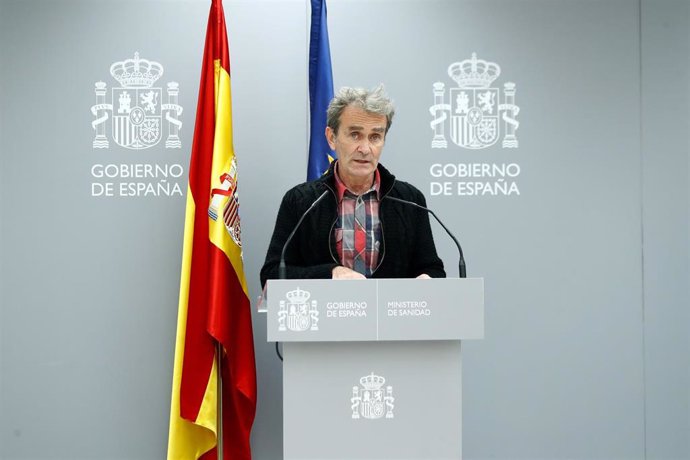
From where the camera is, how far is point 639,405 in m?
3.18

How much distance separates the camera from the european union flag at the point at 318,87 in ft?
9.65

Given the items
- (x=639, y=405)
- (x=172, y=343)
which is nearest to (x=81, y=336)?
(x=172, y=343)

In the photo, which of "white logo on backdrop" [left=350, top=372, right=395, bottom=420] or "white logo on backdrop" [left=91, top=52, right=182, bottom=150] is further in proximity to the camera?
"white logo on backdrop" [left=91, top=52, right=182, bottom=150]

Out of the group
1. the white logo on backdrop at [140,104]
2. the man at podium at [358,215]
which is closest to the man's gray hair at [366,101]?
the man at podium at [358,215]

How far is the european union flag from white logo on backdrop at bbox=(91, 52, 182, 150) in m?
0.62

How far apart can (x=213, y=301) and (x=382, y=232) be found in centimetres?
80

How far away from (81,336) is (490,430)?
6.04 ft

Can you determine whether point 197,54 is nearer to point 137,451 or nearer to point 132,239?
point 132,239

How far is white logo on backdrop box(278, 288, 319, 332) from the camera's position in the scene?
1.70 m

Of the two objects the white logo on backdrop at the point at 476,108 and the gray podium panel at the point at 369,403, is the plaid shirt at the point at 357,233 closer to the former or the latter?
the gray podium panel at the point at 369,403

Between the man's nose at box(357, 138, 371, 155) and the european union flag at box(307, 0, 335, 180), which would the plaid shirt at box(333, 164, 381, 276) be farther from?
the european union flag at box(307, 0, 335, 180)

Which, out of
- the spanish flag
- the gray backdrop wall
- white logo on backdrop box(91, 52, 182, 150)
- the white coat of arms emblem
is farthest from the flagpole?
white logo on backdrop box(91, 52, 182, 150)

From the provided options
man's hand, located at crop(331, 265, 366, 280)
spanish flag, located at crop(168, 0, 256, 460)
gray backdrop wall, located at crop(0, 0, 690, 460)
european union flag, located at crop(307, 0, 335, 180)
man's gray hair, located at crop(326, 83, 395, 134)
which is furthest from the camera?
gray backdrop wall, located at crop(0, 0, 690, 460)

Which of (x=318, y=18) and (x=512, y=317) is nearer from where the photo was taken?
(x=318, y=18)
